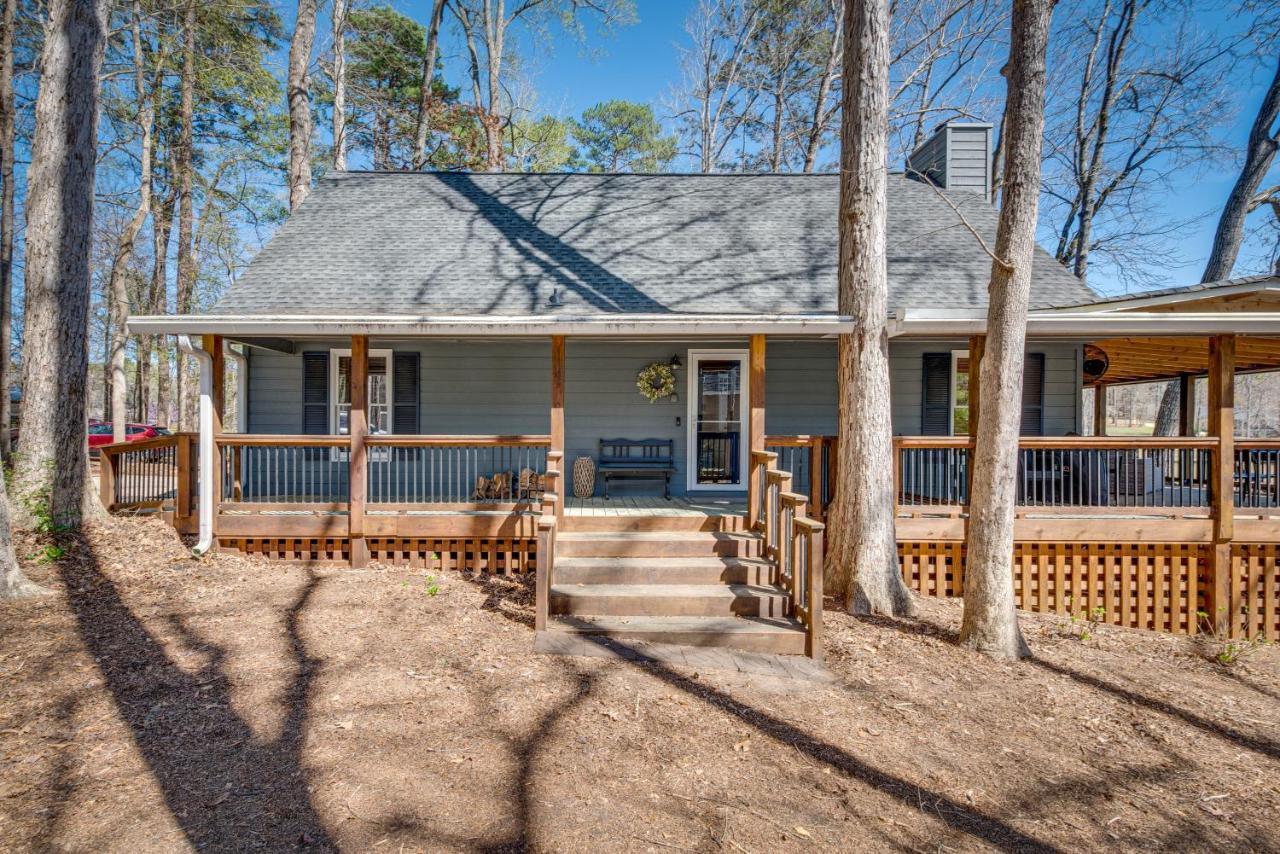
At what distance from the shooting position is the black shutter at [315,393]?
8.78m

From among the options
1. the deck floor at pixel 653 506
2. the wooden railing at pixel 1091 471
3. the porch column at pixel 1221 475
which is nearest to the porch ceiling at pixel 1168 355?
the porch column at pixel 1221 475

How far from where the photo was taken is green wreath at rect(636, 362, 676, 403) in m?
8.62

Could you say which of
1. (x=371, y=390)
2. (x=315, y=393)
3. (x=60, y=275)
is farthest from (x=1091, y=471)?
(x=60, y=275)

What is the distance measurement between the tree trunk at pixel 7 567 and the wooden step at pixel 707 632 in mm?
4246

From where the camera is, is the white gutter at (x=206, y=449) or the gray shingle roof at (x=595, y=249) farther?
the gray shingle roof at (x=595, y=249)

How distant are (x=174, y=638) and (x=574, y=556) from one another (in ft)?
10.2

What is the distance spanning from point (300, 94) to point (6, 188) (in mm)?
6286

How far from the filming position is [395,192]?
10.8 meters

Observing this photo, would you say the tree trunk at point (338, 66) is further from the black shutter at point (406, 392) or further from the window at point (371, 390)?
the black shutter at point (406, 392)

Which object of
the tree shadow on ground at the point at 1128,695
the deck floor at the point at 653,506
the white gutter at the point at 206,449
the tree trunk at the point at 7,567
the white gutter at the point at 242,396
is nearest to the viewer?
the tree shadow on ground at the point at 1128,695

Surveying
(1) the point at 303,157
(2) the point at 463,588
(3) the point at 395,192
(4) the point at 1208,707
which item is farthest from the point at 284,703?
(1) the point at 303,157

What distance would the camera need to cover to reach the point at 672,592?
5250 millimetres

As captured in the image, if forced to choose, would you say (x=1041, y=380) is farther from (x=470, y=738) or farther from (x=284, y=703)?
(x=284, y=703)

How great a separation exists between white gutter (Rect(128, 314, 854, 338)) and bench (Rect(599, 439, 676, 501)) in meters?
2.37
